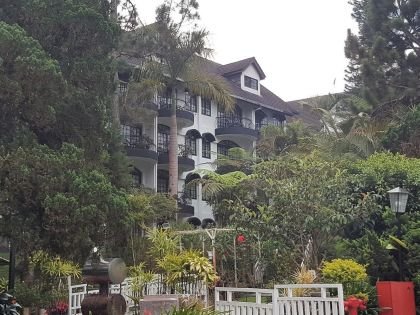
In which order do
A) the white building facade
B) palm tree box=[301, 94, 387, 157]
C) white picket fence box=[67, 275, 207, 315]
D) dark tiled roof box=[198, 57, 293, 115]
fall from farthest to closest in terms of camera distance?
dark tiled roof box=[198, 57, 293, 115]
the white building facade
palm tree box=[301, 94, 387, 157]
white picket fence box=[67, 275, 207, 315]

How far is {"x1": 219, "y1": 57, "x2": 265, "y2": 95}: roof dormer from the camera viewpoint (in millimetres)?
31688

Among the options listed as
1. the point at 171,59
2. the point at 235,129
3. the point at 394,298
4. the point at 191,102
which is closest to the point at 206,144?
the point at 235,129

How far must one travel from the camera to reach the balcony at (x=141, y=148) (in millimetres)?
23672

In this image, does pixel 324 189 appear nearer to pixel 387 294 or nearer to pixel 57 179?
pixel 387 294

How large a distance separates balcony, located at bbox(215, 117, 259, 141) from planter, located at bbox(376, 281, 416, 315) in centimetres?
1999

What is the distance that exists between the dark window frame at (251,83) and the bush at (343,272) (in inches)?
905

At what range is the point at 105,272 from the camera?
7891 millimetres

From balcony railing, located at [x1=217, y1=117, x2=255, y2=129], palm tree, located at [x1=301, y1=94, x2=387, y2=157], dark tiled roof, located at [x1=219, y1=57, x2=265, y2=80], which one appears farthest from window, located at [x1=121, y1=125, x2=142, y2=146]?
dark tiled roof, located at [x1=219, y1=57, x2=265, y2=80]

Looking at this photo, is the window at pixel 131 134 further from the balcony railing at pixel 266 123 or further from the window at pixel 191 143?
the balcony railing at pixel 266 123

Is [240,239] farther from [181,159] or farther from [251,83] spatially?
[251,83]

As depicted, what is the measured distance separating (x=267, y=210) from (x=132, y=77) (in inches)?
450

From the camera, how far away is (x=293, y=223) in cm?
1130

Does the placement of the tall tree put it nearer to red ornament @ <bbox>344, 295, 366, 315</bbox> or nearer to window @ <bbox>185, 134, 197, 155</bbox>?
window @ <bbox>185, 134, 197, 155</bbox>

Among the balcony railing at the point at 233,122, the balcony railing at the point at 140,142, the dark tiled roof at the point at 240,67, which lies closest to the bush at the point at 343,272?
the balcony railing at the point at 140,142
